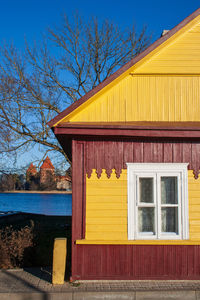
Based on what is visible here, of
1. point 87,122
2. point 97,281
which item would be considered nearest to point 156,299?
point 97,281

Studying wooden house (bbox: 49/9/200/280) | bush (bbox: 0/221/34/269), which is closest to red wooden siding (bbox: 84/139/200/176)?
wooden house (bbox: 49/9/200/280)

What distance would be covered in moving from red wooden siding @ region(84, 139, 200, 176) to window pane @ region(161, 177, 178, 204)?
0.47m

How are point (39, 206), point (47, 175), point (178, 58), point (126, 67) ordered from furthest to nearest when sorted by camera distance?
1. point (39, 206)
2. point (47, 175)
3. point (178, 58)
4. point (126, 67)

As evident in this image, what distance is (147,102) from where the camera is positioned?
8.15 meters

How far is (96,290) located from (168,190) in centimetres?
280

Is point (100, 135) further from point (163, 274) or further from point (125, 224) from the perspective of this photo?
point (163, 274)

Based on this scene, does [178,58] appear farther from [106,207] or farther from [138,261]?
[138,261]

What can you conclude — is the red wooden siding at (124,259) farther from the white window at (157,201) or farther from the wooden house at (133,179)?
the white window at (157,201)

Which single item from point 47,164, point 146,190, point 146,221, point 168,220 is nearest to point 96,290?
point 146,221

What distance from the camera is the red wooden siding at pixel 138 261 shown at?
764 cm

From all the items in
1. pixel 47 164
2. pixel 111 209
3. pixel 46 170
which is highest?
pixel 47 164

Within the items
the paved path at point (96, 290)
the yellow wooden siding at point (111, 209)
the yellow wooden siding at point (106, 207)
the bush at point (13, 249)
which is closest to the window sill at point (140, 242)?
the yellow wooden siding at point (111, 209)

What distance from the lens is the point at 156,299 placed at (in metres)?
6.80

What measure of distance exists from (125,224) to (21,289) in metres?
2.69
